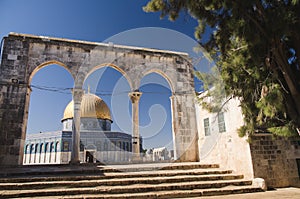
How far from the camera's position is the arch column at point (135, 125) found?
8625 millimetres

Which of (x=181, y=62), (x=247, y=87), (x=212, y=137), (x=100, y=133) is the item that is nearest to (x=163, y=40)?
(x=181, y=62)

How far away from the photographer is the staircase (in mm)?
4359

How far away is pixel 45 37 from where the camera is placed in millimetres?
8852

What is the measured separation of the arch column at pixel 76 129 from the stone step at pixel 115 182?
3.11 meters

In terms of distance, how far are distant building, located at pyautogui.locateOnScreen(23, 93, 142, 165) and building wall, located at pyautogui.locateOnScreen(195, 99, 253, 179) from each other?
12219mm

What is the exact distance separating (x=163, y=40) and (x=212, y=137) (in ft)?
16.6

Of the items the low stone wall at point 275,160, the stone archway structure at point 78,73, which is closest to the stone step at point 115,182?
the low stone wall at point 275,160

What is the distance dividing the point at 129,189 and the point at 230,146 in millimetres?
3450

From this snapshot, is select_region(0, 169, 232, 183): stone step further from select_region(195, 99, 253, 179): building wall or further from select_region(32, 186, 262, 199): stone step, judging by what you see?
select_region(32, 186, 262, 199): stone step

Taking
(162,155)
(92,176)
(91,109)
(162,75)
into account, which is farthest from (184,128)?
(162,155)

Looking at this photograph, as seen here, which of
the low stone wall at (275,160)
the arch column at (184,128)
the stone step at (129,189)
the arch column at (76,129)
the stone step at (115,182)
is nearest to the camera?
the stone step at (129,189)

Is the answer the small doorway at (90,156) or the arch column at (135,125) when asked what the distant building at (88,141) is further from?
the arch column at (135,125)

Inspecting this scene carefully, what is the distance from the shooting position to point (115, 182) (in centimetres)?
496

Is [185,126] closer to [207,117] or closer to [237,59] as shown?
[207,117]
